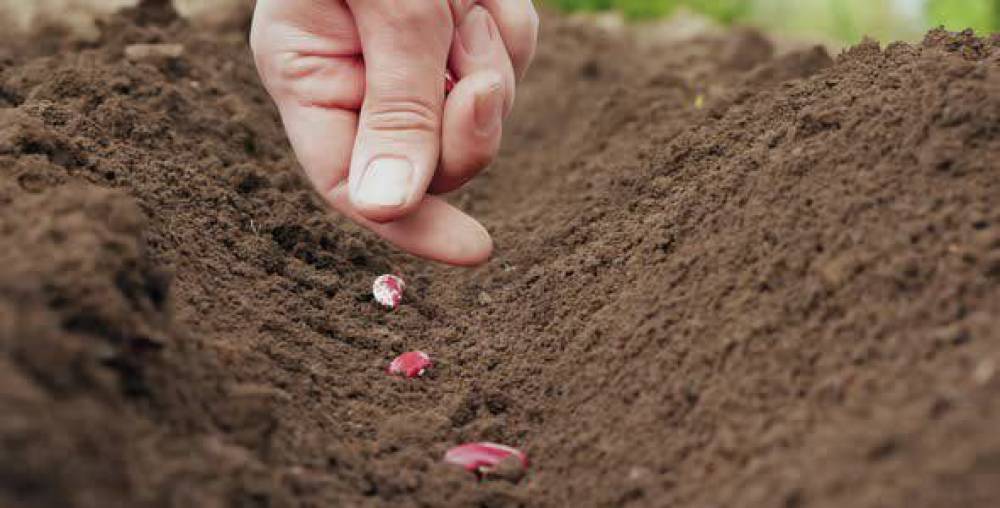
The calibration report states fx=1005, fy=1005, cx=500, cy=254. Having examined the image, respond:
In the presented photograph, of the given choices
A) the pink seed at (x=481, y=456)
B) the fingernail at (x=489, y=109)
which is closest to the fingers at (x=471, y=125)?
the fingernail at (x=489, y=109)

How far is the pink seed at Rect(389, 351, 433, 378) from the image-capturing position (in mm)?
2209

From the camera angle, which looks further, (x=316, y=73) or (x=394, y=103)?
(x=316, y=73)

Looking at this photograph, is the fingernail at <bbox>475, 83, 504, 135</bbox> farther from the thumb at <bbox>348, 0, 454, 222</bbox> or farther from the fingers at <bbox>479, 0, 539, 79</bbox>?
the fingers at <bbox>479, 0, 539, 79</bbox>

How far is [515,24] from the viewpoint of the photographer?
2.66 m

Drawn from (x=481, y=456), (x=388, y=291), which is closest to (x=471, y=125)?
(x=388, y=291)

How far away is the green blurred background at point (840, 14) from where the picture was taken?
15.1 feet

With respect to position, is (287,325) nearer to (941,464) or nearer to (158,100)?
(158,100)

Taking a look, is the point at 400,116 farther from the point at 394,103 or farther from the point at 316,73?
the point at 316,73

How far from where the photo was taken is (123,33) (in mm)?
3836

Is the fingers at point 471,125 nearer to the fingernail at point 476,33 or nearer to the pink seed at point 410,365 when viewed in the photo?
the fingernail at point 476,33

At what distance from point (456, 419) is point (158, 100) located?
1.56m

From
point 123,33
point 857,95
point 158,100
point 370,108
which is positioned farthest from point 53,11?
point 857,95

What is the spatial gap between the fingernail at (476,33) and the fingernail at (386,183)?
51 centimetres

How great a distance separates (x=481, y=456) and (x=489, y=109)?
756 millimetres
